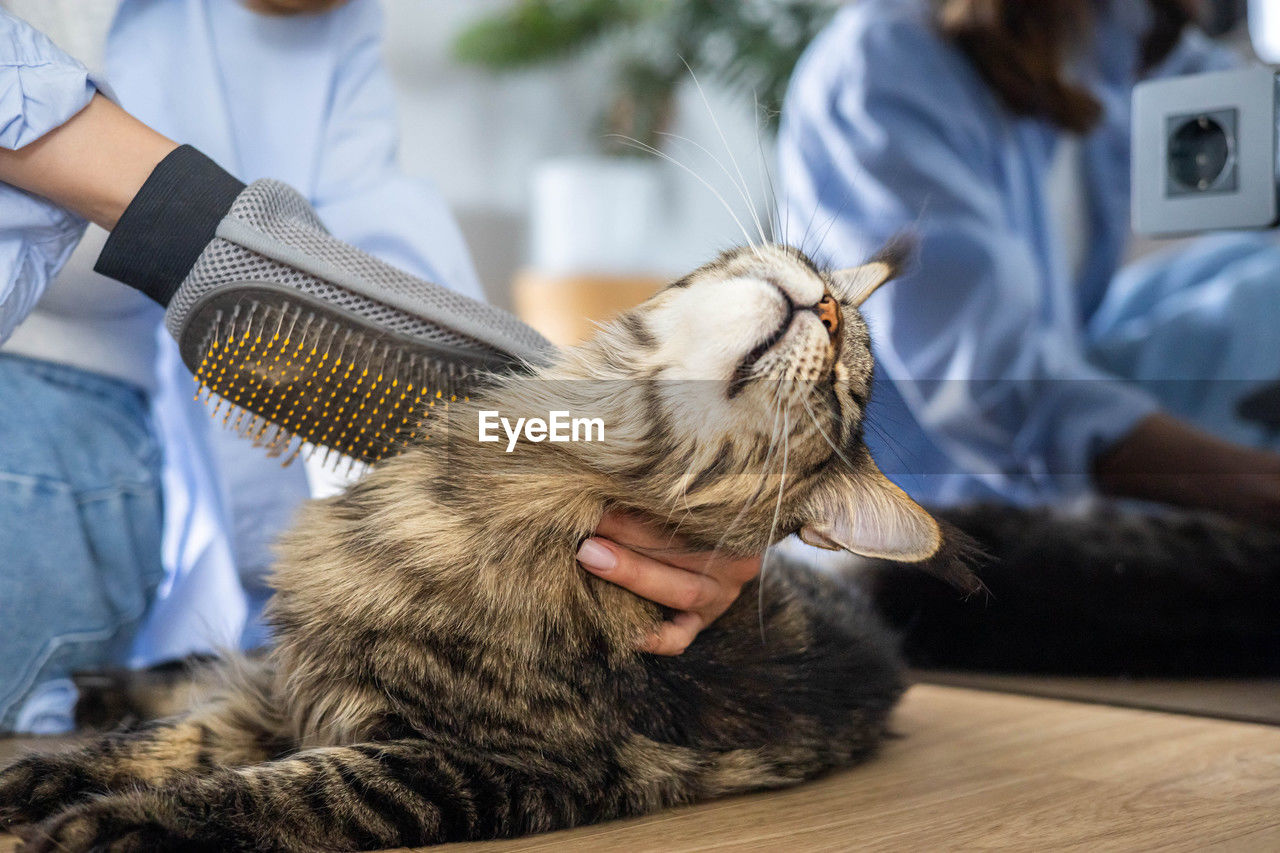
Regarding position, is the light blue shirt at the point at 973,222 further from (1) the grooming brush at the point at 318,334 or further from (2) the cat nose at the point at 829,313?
(1) the grooming brush at the point at 318,334

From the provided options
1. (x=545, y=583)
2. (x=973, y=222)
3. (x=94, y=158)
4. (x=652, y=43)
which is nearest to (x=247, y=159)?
(x=94, y=158)

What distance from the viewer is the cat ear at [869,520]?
71 cm

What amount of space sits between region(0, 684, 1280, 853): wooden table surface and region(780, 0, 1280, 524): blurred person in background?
377 millimetres

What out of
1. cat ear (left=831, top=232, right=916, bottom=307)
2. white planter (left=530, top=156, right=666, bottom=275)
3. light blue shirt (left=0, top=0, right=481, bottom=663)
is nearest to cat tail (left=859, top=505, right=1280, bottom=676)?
cat ear (left=831, top=232, right=916, bottom=307)

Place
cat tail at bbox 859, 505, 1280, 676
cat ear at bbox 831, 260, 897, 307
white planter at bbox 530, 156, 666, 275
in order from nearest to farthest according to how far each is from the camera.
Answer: cat ear at bbox 831, 260, 897, 307 → cat tail at bbox 859, 505, 1280, 676 → white planter at bbox 530, 156, 666, 275

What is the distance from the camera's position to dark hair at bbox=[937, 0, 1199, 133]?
64.2 inches

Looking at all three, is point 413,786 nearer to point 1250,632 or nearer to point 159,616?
point 159,616

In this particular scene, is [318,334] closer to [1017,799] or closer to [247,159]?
[247,159]

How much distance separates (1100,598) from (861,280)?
2.55 feet

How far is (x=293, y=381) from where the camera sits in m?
0.77

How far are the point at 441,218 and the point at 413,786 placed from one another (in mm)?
717

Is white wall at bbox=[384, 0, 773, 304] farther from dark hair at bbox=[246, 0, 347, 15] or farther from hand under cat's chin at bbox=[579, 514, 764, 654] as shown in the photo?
hand under cat's chin at bbox=[579, 514, 764, 654]

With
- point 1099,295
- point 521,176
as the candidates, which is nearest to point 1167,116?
point 1099,295

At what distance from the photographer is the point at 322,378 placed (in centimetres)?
77
